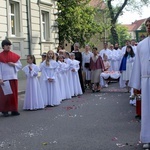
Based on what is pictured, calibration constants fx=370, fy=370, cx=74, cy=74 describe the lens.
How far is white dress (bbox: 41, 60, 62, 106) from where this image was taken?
452 inches

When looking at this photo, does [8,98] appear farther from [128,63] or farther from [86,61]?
[86,61]

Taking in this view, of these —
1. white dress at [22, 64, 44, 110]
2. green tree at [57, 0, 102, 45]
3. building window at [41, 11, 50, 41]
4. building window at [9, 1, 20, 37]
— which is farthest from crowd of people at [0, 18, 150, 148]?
green tree at [57, 0, 102, 45]

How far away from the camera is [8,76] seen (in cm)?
970

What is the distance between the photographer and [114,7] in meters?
47.8

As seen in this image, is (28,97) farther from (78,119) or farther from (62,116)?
(78,119)

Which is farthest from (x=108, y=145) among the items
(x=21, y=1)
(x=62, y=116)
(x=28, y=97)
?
(x=21, y=1)

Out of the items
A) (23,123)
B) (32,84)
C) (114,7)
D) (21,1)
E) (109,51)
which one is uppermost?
(114,7)

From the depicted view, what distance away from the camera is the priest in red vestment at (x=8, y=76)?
9656 millimetres

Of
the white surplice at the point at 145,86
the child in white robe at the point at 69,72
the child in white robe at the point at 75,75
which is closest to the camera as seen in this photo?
the white surplice at the point at 145,86

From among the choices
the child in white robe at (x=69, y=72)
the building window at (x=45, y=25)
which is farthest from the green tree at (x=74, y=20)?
the child in white robe at (x=69, y=72)

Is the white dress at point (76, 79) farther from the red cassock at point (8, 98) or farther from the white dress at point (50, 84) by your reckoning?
the red cassock at point (8, 98)

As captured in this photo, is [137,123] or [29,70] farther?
[29,70]

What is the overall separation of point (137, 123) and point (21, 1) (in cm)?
1490

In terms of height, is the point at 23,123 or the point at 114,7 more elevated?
the point at 114,7
